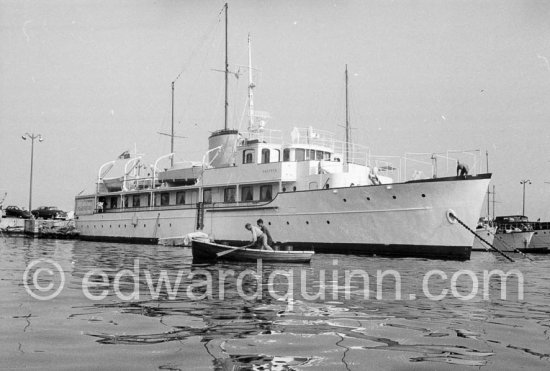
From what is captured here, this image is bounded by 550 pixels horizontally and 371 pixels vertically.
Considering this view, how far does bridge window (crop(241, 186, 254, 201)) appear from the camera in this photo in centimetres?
3755

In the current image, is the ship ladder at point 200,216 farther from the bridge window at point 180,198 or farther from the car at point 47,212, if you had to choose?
the car at point 47,212

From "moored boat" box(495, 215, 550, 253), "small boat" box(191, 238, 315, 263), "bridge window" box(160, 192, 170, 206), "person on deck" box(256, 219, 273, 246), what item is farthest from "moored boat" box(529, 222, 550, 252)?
"small boat" box(191, 238, 315, 263)

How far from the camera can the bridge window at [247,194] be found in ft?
123

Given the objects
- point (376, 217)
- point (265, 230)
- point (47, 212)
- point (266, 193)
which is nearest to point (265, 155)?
point (266, 193)

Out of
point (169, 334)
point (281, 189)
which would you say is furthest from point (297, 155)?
point (169, 334)

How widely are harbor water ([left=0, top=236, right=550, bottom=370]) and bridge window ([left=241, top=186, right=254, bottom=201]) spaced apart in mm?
22764

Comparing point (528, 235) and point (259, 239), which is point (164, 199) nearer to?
point (259, 239)

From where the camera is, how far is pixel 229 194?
39062 millimetres

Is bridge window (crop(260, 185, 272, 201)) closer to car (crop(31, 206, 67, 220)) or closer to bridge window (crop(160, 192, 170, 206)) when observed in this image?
bridge window (crop(160, 192, 170, 206))

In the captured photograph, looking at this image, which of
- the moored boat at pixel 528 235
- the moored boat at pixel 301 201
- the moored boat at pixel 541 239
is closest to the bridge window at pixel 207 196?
the moored boat at pixel 301 201

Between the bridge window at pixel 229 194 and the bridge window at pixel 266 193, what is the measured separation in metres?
2.87

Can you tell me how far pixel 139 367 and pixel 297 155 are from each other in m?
31.2

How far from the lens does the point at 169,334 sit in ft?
23.6

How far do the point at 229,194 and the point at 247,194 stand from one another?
182cm
